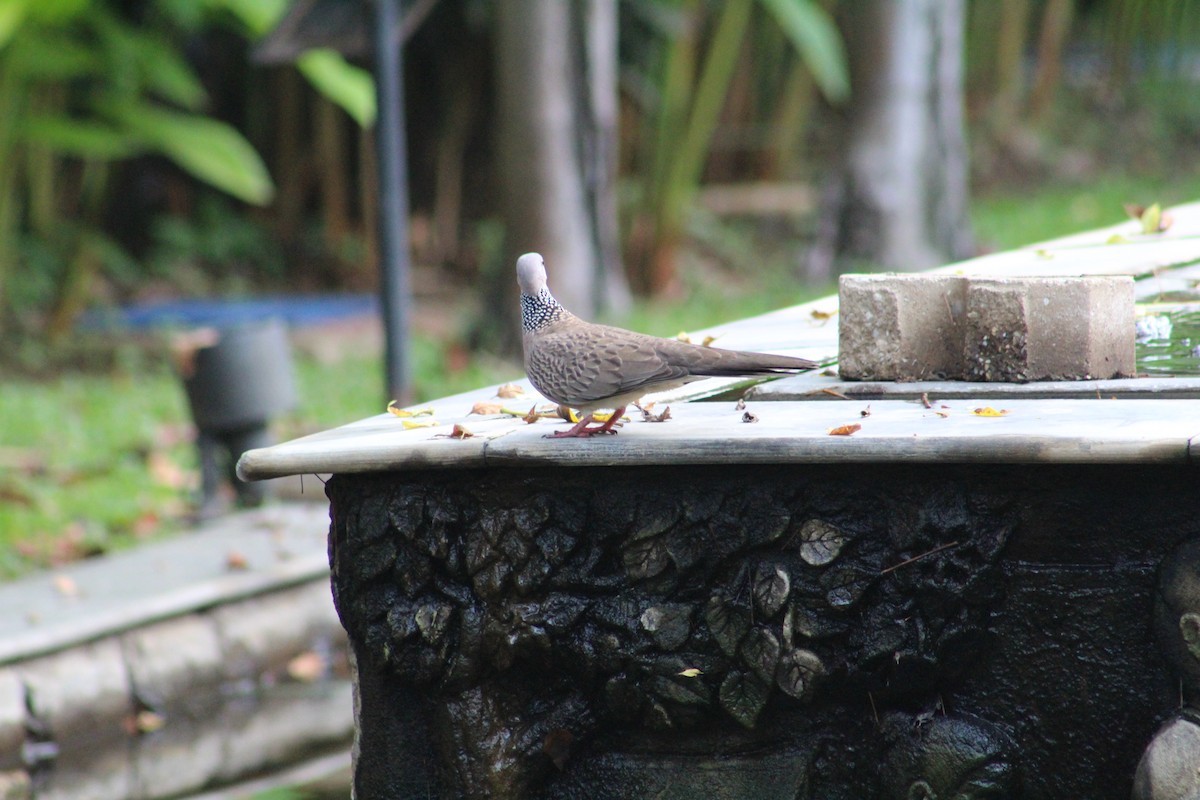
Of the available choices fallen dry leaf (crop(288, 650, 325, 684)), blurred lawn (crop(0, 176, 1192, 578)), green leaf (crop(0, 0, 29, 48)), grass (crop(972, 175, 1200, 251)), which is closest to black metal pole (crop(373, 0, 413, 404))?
fallen dry leaf (crop(288, 650, 325, 684))

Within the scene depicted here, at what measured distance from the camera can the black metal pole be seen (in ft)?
19.7

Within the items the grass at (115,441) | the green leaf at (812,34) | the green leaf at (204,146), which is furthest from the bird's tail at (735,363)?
the green leaf at (812,34)

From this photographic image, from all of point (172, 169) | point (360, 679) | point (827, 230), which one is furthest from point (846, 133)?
point (360, 679)

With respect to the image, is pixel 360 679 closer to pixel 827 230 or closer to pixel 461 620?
pixel 461 620

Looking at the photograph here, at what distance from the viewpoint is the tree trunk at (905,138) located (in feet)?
32.4

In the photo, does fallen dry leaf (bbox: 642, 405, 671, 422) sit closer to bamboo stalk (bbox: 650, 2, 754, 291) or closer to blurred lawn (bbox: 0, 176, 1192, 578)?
blurred lawn (bbox: 0, 176, 1192, 578)

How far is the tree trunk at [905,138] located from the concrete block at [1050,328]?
21.0ft

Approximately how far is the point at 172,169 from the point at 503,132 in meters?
4.63

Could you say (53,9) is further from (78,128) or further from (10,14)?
(78,128)

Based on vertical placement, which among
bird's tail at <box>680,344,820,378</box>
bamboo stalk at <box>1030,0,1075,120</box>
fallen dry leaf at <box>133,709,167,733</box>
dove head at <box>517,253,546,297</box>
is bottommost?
fallen dry leaf at <box>133,709,167,733</box>

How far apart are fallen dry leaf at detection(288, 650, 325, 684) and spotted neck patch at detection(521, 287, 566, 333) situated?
8.74ft

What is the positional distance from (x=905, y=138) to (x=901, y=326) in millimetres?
6682

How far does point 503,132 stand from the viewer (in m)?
8.23

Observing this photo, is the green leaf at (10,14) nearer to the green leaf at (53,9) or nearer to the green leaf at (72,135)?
the green leaf at (53,9)
